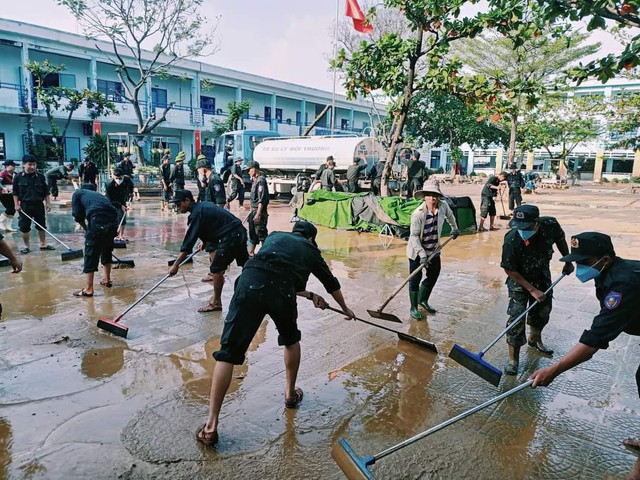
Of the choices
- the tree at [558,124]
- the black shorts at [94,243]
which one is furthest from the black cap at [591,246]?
the tree at [558,124]

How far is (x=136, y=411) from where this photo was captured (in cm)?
354

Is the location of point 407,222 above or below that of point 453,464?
above

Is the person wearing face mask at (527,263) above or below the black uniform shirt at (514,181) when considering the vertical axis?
below

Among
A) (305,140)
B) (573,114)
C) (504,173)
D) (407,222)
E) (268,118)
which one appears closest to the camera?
(407,222)

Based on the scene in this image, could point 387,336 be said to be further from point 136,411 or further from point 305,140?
point 305,140

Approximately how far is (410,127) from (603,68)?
31.2 metres

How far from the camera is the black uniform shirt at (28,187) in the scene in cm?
832

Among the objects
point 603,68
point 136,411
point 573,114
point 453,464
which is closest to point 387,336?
point 453,464

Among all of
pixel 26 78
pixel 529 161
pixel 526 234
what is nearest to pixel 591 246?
pixel 526 234

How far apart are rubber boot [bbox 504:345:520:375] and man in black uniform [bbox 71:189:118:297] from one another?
4.91 m

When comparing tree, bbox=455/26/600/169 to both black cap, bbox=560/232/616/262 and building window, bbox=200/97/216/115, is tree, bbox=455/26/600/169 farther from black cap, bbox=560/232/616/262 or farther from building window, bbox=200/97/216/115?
black cap, bbox=560/232/616/262

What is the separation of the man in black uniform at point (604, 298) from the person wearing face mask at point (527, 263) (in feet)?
3.91

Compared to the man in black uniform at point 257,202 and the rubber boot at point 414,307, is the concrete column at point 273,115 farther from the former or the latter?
the rubber boot at point 414,307

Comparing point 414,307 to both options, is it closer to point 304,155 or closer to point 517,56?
point 304,155
